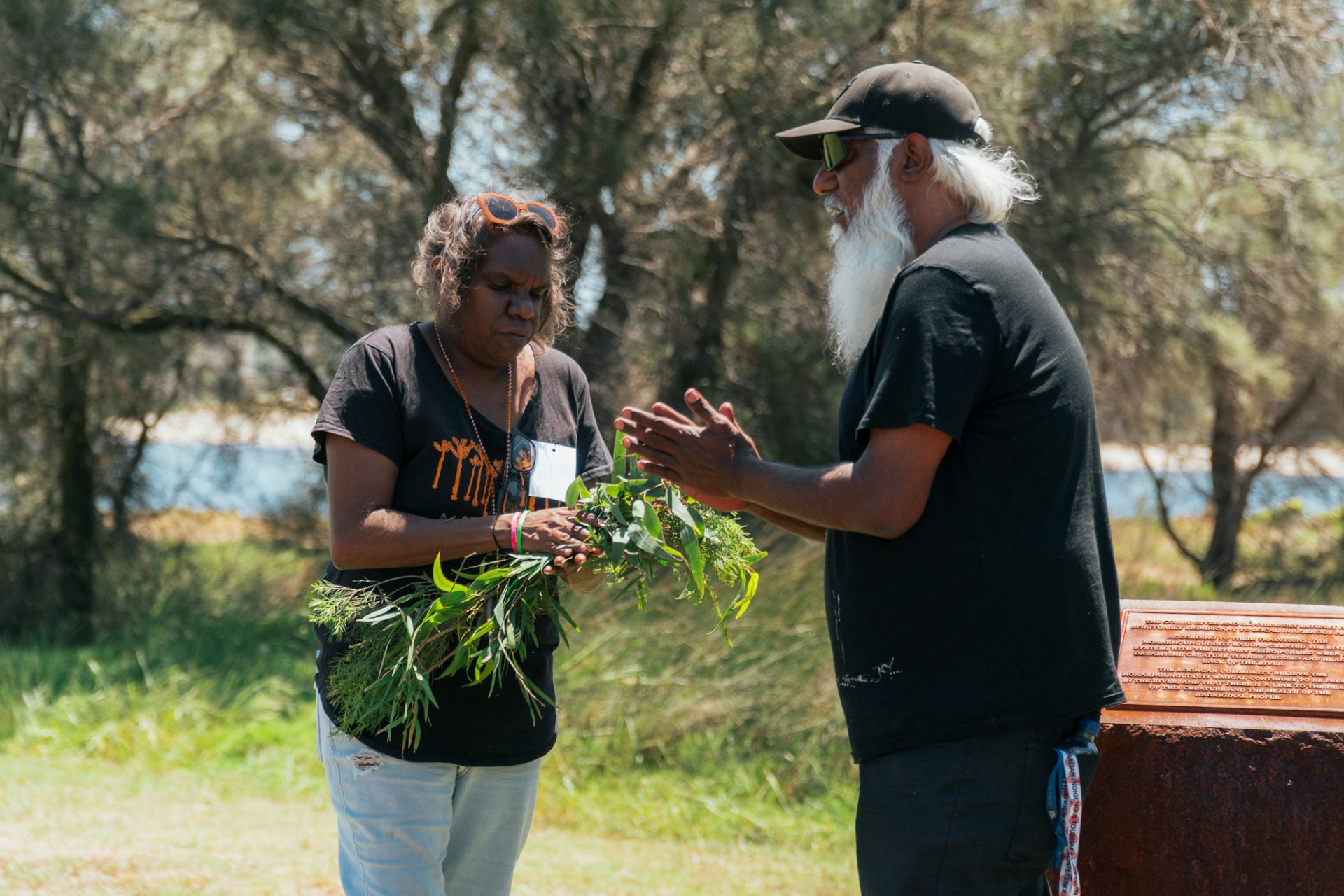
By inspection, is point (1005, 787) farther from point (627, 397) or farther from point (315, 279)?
point (315, 279)

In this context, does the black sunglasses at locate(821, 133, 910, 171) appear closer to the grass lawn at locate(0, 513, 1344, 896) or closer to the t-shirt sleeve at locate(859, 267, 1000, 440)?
the t-shirt sleeve at locate(859, 267, 1000, 440)

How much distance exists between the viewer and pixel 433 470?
2.54 metres

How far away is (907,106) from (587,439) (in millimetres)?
1073

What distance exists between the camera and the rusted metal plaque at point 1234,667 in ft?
9.08

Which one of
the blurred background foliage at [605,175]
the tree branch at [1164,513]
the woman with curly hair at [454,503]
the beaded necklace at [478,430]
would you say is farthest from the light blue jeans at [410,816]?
the tree branch at [1164,513]

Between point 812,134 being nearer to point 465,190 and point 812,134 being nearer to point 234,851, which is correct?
point 234,851

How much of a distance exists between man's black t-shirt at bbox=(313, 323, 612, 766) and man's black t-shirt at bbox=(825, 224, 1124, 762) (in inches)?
33.3

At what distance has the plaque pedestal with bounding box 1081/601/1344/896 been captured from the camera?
268 cm

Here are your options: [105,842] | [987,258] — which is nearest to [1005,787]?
[987,258]

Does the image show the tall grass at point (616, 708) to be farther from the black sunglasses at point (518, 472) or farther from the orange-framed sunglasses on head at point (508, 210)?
the orange-framed sunglasses on head at point (508, 210)

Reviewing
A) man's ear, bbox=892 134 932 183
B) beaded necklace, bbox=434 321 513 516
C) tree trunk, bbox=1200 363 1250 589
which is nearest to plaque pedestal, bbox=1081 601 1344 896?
man's ear, bbox=892 134 932 183

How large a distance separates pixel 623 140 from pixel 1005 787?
21.1 feet

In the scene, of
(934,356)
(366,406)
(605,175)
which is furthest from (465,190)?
(934,356)

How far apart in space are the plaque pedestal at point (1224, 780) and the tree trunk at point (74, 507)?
8391mm
